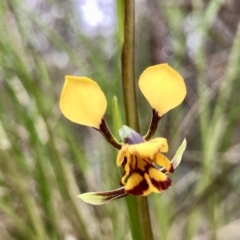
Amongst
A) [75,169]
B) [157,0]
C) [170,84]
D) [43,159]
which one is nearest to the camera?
[170,84]

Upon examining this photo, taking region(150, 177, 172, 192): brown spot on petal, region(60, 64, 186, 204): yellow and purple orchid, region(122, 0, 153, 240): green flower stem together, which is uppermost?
region(122, 0, 153, 240): green flower stem

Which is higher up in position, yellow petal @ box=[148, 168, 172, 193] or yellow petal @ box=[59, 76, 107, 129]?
yellow petal @ box=[59, 76, 107, 129]

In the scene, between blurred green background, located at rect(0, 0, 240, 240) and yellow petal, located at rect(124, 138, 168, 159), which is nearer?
yellow petal, located at rect(124, 138, 168, 159)

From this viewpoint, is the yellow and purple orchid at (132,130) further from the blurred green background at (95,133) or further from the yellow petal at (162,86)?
the blurred green background at (95,133)

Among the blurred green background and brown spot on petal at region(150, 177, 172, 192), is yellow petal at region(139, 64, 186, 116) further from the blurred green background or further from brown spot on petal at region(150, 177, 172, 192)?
the blurred green background

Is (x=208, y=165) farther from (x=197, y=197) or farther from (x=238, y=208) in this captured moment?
(x=238, y=208)

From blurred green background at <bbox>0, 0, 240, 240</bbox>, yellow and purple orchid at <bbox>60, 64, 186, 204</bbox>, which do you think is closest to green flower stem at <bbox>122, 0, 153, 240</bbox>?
yellow and purple orchid at <bbox>60, 64, 186, 204</bbox>

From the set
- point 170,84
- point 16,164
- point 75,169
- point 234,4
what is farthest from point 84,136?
point 170,84
